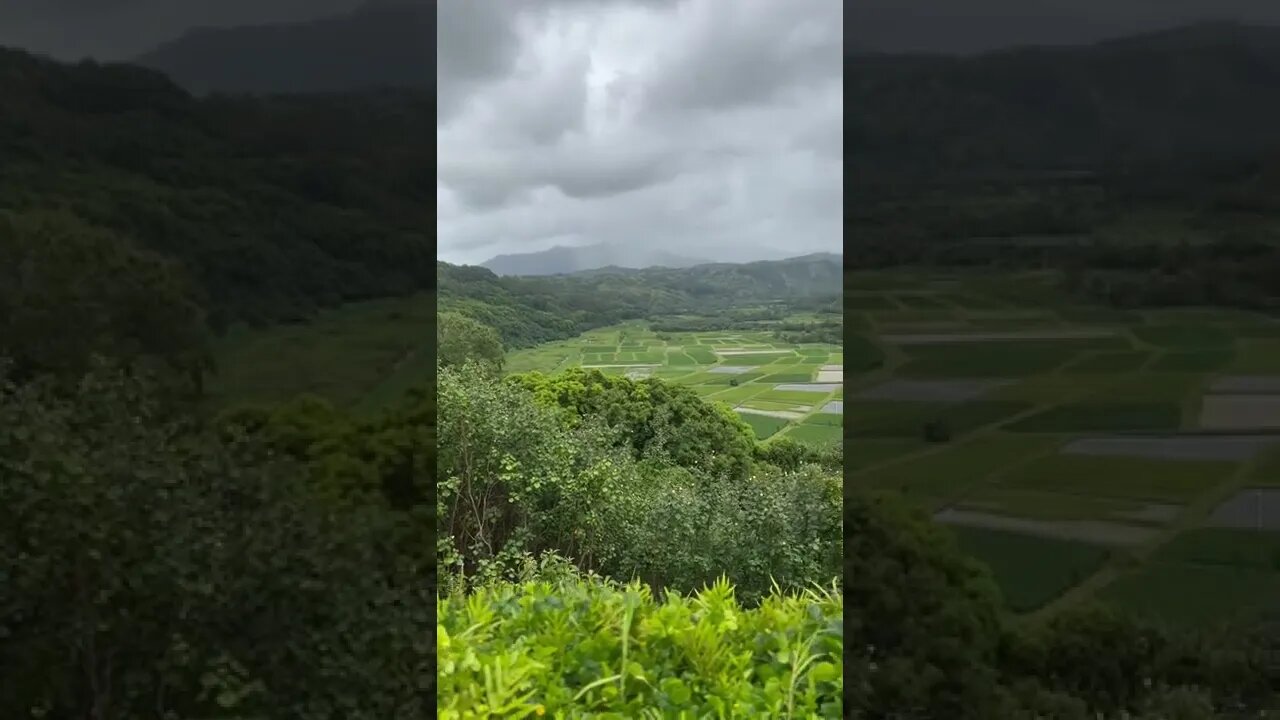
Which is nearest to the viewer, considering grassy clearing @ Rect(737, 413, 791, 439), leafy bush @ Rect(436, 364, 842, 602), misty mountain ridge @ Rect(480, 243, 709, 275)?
leafy bush @ Rect(436, 364, 842, 602)

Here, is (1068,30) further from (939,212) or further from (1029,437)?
(1029,437)

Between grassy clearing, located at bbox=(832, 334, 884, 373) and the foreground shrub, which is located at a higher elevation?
grassy clearing, located at bbox=(832, 334, 884, 373)

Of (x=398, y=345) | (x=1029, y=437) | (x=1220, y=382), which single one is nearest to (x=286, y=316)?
(x=398, y=345)

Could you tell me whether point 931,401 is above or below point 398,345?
below

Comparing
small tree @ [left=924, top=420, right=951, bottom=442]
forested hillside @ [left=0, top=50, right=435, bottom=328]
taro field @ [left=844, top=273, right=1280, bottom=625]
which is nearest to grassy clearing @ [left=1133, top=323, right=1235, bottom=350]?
taro field @ [left=844, top=273, right=1280, bottom=625]

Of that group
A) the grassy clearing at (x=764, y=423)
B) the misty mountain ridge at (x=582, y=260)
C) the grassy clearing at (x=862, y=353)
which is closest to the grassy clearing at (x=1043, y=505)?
the grassy clearing at (x=862, y=353)

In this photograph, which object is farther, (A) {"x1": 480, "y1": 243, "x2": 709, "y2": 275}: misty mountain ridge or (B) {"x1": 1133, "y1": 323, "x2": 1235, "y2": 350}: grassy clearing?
(A) {"x1": 480, "y1": 243, "x2": 709, "y2": 275}: misty mountain ridge

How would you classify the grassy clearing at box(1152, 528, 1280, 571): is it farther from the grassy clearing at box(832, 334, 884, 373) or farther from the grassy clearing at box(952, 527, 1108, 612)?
the grassy clearing at box(832, 334, 884, 373)
